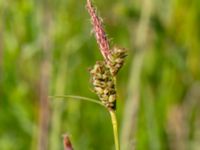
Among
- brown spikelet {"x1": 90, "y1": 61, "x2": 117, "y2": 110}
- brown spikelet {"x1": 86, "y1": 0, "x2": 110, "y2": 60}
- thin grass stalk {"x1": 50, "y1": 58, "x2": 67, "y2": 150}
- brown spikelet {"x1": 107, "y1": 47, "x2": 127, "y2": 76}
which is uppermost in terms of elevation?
thin grass stalk {"x1": 50, "y1": 58, "x2": 67, "y2": 150}

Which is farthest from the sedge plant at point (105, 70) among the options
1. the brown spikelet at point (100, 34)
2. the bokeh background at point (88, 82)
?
the bokeh background at point (88, 82)

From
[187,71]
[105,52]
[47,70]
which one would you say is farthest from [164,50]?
[105,52]

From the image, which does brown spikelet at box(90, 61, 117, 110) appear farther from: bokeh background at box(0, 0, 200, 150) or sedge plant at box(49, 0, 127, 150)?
bokeh background at box(0, 0, 200, 150)

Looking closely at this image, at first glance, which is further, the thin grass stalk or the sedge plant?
the thin grass stalk

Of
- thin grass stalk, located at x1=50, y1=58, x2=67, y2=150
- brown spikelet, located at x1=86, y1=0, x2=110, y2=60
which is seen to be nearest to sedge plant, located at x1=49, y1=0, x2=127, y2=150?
brown spikelet, located at x1=86, y1=0, x2=110, y2=60

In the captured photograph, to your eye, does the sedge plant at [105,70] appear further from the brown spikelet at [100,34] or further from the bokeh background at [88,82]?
the bokeh background at [88,82]

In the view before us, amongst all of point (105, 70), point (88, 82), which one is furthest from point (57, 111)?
point (105, 70)

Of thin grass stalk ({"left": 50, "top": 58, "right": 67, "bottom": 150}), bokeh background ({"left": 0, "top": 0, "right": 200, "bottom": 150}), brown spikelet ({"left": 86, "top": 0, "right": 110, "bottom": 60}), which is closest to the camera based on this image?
brown spikelet ({"left": 86, "top": 0, "right": 110, "bottom": 60})

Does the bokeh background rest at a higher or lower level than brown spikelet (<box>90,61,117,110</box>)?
higher
